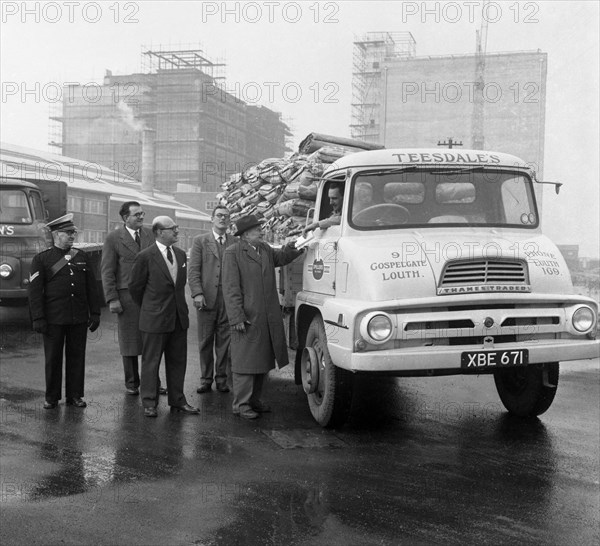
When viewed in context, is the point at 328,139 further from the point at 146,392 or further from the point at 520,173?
the point at 146,392

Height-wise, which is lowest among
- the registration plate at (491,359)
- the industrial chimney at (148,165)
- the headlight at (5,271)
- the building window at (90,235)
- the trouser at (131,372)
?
the trouser at (131,372)

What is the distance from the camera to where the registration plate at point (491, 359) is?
18.0ft

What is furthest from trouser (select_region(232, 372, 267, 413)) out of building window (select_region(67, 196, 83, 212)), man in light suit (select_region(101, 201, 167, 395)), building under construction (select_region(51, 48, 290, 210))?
building under construction (select_region(51, 48, 290, 210))

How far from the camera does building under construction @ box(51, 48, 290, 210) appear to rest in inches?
2975

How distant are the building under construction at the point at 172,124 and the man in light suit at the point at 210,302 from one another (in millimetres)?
62322

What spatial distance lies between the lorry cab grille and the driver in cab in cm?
128

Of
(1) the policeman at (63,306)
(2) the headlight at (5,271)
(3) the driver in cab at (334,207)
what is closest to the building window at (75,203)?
(2) the headlight at (5,271)

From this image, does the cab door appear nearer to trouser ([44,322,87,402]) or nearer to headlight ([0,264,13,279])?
trouser ([44,322,87,402])

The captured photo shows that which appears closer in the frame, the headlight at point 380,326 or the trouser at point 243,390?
the headlight at point 380,326

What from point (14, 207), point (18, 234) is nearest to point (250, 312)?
point (18, 234)

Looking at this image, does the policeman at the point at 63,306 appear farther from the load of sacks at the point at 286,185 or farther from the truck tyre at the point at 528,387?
the truck tyre at the point at 528,387

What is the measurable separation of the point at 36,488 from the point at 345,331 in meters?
2.44

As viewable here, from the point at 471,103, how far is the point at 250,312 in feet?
197

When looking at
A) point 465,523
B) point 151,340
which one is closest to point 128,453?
point 151,340
